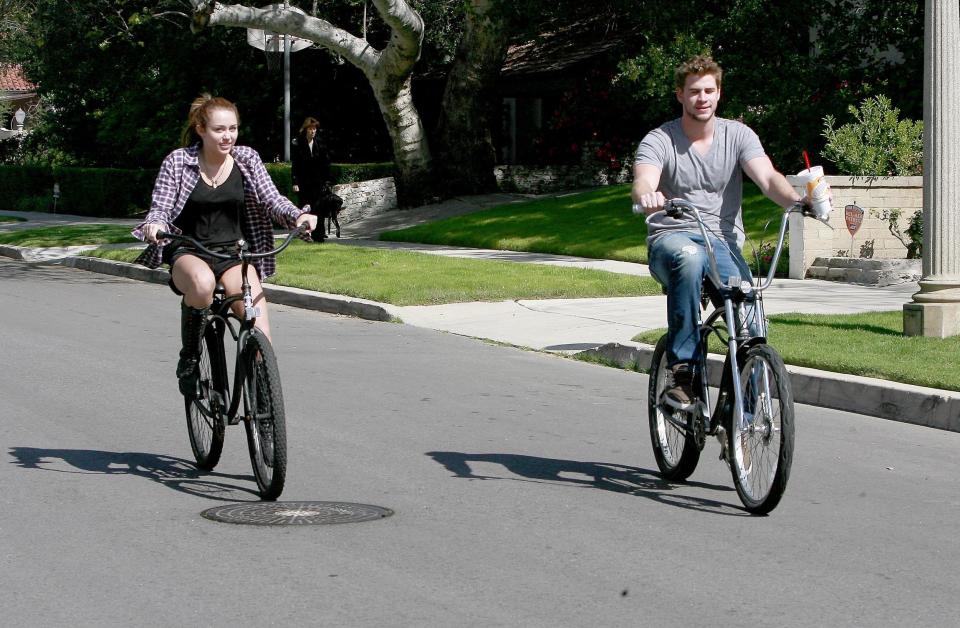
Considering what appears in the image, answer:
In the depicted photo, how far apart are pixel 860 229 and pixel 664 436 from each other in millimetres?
10997

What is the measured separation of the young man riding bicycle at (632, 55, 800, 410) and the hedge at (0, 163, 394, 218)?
23.6 metres

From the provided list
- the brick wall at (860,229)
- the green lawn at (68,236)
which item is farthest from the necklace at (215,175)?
the green lawn at (68,236)

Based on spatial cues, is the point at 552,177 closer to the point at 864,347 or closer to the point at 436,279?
the point at 436,279

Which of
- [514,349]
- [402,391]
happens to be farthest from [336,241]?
[402,391]

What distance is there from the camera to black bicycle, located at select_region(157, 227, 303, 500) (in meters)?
6.42

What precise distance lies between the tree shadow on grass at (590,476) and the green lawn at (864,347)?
283 centimetres

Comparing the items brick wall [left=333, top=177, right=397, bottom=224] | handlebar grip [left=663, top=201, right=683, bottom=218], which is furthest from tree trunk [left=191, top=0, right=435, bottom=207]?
handlebar grip [left=663, top=201, right=683, bottom=218]

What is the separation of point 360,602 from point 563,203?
67.0ft

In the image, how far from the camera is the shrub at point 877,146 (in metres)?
17.7

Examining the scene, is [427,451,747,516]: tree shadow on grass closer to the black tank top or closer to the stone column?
the black tank top

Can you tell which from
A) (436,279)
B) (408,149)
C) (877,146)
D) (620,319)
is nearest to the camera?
(620,319)

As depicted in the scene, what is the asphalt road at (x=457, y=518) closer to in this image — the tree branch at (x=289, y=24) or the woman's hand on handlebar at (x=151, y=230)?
the woman's hand on handlebar at (x=151, y=230)

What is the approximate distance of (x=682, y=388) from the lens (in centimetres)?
682

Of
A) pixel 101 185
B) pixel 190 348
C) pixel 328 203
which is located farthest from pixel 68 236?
pixel 190 348
